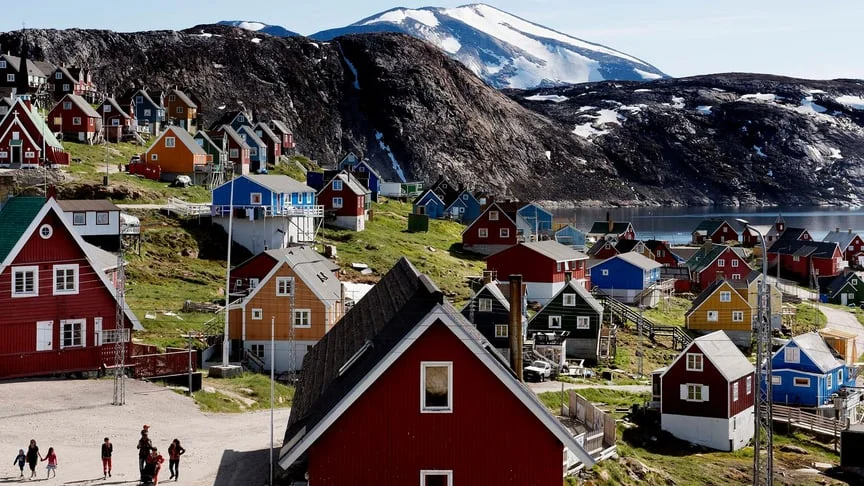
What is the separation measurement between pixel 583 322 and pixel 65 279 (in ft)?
99.6

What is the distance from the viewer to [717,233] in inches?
5659

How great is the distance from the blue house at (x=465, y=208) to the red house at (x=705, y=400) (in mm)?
82219

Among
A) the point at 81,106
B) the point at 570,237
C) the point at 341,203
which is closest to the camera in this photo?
the point at 341,203

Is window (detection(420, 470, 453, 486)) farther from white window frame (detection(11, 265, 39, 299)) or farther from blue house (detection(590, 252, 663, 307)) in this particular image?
blue house (detection(590, 252, 663, 307))

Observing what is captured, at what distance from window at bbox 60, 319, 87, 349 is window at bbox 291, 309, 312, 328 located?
11244mm

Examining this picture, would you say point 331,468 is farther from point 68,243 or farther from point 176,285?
point 176,285

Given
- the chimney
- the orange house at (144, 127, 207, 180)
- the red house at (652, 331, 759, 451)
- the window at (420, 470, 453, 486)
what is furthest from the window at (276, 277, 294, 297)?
the orange house at (144, 127, 207, 180)

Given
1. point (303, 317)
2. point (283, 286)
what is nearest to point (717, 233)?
point (303, 317)

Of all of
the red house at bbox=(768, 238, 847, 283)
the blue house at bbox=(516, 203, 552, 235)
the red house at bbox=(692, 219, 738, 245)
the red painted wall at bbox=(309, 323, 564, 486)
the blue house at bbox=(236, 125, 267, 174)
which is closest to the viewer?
the red painted wall at bbox=(309, 323, 564, 486)

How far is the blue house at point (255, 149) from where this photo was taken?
119175 mm

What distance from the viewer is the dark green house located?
203 ft

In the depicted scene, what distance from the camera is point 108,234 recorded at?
65.1 meters

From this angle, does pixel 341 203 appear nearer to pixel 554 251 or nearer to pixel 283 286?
pixel 554 251

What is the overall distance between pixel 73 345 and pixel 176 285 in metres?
20.7
